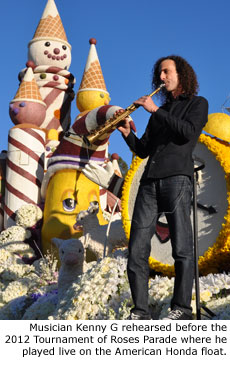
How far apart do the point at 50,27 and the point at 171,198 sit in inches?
446

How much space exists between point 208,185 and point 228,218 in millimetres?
436

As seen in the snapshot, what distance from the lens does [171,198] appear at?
2611 mm

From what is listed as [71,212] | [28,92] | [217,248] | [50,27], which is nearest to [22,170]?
[28,92]

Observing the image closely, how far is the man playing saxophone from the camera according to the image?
100 inches

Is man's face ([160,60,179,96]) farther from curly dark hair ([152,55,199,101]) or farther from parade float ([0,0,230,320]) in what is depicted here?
parade float ([0,0,230,320])

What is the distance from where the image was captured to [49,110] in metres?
12.5

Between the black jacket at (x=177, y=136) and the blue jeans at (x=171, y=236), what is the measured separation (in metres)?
0.07

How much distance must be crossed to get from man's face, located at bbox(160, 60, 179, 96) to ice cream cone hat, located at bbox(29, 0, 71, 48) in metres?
10.5

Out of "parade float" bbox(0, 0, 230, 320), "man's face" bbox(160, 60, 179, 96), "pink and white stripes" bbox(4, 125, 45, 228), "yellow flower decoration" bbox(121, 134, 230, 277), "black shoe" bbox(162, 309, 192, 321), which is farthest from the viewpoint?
"pink and white stripes" bbox(4, 125, 45, 228)

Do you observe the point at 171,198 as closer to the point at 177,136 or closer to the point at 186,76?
the point at 177,136

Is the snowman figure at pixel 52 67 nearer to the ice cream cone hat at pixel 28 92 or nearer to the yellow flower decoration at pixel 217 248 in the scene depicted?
the ice cream cone hat at pixel 28 92

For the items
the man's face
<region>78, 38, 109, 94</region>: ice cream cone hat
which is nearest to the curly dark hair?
the man's face
